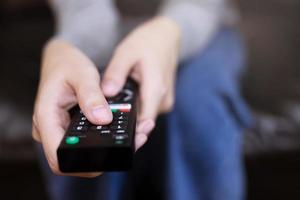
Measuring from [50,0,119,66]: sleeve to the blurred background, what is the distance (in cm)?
19

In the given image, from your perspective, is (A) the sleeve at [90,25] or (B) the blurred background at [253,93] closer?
(A) the sleeve at [90,25]

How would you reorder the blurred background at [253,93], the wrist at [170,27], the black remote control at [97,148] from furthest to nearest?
the blurred background at [253,93] < the wrist at [170,27] < the black remote control at [97,148]

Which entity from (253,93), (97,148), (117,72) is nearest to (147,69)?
(117,72)

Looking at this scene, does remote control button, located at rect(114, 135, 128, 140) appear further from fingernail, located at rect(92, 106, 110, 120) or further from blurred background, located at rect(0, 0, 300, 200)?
blurred background, located at rect(0, 0, 300, 200)

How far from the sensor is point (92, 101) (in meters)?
0.29

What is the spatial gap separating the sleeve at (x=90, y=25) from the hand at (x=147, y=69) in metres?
0.07

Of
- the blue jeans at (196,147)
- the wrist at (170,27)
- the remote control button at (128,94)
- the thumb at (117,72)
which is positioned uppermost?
the wrist at (170,27)

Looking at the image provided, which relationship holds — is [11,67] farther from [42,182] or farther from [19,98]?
[42,182]

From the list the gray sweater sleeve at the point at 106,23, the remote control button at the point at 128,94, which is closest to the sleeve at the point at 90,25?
the gray sweater sleeve at the point at 106,23

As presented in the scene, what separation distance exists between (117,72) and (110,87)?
22 mm

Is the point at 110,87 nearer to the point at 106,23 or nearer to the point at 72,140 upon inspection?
the point at 72,140

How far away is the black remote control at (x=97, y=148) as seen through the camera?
250mm

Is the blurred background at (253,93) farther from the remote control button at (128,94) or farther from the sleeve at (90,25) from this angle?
the remote control button at (128,94)

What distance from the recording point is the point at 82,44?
0.45 m
